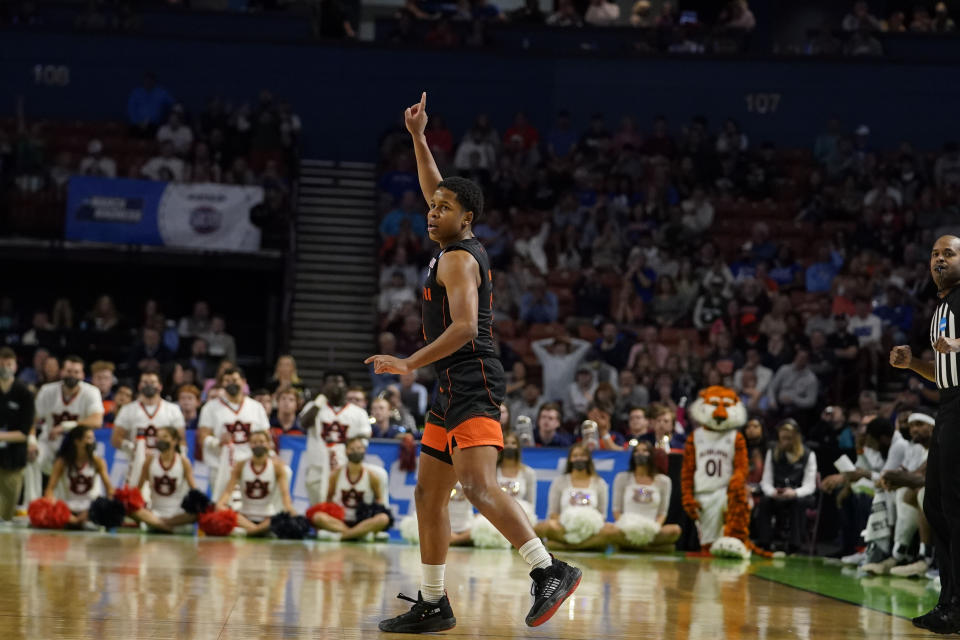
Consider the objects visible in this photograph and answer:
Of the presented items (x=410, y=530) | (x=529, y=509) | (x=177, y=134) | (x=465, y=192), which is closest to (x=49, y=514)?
(x=410, y=530)

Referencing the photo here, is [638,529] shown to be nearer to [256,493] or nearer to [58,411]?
[256,493]

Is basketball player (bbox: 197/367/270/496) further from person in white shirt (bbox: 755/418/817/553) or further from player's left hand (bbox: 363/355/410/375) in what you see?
player's left hand (bbox: 363/355/410/375)

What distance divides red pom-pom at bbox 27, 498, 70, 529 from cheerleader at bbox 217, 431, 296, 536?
140cm

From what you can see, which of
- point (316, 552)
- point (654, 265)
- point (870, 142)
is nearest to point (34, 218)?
point (654, 265)

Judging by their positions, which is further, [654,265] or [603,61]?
[603,61]

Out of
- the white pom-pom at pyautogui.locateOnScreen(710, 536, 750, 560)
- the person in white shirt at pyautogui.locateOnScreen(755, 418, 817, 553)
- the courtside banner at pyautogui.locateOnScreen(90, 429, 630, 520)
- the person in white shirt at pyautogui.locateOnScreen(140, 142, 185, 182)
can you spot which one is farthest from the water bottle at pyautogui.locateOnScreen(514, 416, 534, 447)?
the person in white shirt at pyautogui.locateOnScreen(140, 142, 185, 182)

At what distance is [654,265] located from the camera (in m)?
18.6

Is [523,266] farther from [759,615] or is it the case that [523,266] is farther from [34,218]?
[759,615]

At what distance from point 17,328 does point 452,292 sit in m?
13.8

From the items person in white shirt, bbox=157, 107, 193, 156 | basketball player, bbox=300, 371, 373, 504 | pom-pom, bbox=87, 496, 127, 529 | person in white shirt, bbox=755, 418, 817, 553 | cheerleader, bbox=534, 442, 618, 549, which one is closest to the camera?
cheerleader, bbox=534, 442, 618, 549

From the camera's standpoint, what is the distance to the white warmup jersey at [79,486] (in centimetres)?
1238

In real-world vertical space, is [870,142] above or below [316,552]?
above

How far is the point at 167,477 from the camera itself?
489 inches

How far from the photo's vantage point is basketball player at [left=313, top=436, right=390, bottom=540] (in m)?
12.2
